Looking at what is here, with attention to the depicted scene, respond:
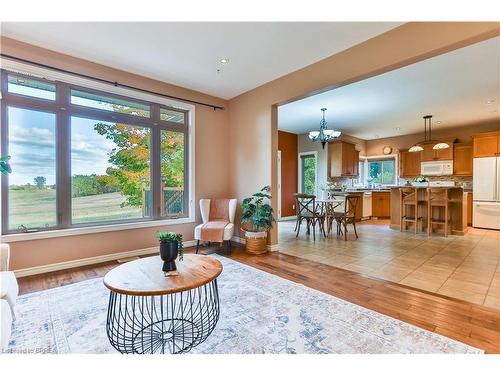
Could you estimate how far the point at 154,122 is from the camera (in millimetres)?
4125

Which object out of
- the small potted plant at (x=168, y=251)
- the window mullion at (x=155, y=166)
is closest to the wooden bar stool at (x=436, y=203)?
the window mullion at (x=155, y=166)

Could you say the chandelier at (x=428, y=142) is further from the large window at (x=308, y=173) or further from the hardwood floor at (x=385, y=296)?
the hardwood floor at (x=385, y=296)

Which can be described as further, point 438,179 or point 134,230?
point 438,179

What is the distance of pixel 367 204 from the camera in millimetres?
7934

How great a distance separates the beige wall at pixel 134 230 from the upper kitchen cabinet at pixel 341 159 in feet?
13.5

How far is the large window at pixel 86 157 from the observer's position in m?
3.04

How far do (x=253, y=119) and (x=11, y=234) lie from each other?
3714 millimetres

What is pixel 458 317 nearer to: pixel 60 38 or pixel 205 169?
pixel 205 169

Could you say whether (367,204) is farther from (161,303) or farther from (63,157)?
(63,157)

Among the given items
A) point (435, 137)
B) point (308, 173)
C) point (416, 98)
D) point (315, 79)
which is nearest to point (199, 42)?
point (315, 79)

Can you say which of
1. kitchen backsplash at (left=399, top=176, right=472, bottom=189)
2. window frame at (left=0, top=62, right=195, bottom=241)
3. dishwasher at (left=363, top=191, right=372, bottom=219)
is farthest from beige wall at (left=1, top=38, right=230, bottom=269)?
kitchen backsplash at (left=399, top=176, right=472, bottom=189)

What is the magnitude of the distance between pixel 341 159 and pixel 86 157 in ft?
21.3
